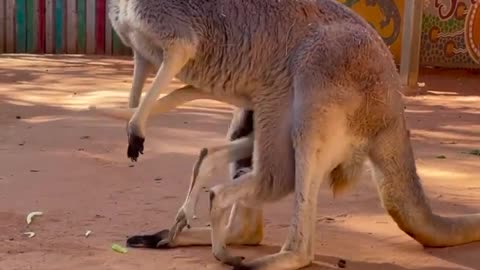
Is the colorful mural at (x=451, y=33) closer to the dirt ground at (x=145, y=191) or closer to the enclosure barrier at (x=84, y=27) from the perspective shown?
the enclosure barrier at (x=84, y=27)

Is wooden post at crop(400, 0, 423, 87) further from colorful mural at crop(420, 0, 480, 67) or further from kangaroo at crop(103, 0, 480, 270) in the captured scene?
kangaroo at crop(103, 0, 480, 270)

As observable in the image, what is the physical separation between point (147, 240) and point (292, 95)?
1035 millimetres

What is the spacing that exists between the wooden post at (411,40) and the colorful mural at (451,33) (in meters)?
2.53

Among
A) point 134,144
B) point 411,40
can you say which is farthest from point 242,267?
point 411,40

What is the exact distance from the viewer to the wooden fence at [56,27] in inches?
592

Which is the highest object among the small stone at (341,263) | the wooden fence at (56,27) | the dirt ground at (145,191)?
the wooden fence at (56,27)

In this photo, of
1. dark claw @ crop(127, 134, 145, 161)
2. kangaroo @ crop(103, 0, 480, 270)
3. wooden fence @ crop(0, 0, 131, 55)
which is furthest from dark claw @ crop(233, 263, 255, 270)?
wooden fence @ crop(0, 0, 131, 55)

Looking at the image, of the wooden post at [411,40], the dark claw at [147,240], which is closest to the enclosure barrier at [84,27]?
the wooden post at [411,40]

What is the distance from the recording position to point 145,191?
577cm

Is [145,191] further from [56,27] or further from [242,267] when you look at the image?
[56,27]

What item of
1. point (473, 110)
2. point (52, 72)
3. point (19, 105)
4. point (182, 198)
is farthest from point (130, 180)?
point (52, 72)

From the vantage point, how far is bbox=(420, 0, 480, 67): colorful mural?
14000mm

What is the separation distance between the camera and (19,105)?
9.52 meters

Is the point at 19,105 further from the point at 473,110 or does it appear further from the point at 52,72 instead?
the point at 473,110
